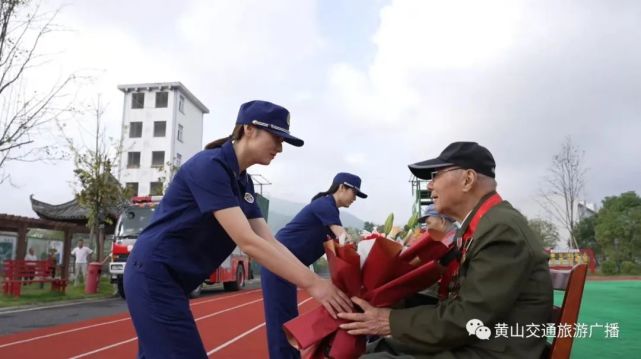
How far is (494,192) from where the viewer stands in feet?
6.32

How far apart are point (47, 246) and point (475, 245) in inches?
745

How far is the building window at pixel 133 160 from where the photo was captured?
32156mm

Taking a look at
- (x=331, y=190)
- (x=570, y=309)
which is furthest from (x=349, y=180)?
(x=570, y=309)

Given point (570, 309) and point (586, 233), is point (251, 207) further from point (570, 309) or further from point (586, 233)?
point (586, 233)

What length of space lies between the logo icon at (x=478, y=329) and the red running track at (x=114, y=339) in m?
4.33

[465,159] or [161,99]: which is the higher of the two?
[161,99]

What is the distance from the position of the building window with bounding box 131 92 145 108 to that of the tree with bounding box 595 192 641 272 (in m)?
28.1

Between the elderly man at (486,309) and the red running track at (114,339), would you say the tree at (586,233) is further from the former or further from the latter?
the elderly man at (486,309)

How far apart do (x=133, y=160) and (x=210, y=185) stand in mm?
32630

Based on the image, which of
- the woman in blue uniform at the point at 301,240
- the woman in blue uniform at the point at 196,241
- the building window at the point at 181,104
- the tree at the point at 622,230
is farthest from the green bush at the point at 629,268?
the building window at the point at 181,104

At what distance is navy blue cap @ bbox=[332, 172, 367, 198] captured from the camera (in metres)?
3.72

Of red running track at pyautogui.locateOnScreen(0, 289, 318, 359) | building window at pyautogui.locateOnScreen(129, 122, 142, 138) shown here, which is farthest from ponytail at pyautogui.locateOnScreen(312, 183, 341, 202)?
building window at pyautogui.locateOnScreen(129, 122, 142, 138)

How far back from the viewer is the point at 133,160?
32.4 meters

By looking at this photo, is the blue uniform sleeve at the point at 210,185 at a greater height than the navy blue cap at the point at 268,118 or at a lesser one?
lesser
